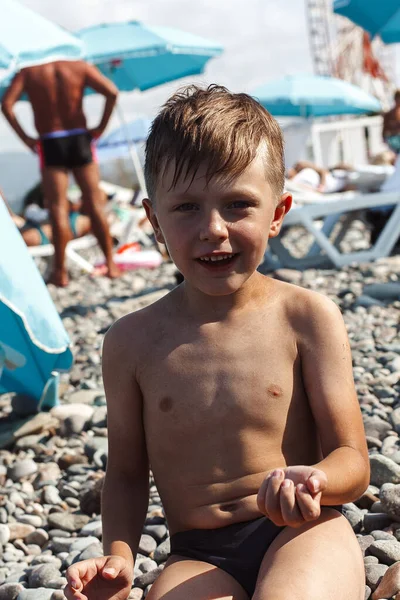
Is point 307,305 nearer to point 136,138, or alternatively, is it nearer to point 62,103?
point 62,103

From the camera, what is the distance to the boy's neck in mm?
1750

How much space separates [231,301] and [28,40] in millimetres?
5155

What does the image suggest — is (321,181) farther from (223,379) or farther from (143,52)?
(223,379)

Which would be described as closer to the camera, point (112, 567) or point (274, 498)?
point (274, 498)

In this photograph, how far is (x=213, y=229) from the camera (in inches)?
61.4

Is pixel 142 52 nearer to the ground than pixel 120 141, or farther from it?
farther from it

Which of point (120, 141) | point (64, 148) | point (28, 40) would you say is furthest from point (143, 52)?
point (120, 141)

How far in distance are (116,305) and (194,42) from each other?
17.9 feet

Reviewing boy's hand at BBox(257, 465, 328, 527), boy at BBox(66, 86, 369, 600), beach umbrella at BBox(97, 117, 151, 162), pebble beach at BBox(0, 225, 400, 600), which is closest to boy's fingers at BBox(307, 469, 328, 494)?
boy's hand at BBox(257, 465, 328, 527)

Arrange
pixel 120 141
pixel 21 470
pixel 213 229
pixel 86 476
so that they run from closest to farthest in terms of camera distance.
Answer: pixel 213 229, pixel 86 476, pixel 21 470, pixel 120 141

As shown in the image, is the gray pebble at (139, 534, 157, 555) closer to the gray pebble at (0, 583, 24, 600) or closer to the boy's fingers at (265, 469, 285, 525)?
the gray pebble at (0, 583, 24, 600)

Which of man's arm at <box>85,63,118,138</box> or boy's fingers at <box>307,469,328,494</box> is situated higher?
boy's fingers at <box>307,469,328,494</box>

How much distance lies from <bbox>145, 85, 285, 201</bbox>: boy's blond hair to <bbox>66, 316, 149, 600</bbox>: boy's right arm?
35 cm

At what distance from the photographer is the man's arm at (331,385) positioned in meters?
1.62
